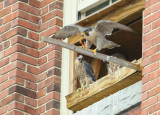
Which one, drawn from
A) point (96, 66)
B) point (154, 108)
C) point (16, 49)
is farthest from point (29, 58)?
point (154, 108)

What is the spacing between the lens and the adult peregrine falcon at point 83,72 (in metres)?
11.5

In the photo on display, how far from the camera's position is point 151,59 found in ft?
33.1

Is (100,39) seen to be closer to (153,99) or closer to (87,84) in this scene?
(87,84)

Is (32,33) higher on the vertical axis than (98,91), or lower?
higher

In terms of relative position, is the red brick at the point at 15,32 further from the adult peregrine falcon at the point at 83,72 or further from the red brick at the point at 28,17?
the adult peregrine falcon at the point at 83,72

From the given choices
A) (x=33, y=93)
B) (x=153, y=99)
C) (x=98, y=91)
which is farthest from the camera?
(x=33, y=93)

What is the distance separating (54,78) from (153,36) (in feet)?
5.32

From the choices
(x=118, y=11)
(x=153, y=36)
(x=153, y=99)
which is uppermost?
(x=118, y=11)

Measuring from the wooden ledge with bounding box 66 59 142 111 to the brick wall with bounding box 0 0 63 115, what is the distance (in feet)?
0.92

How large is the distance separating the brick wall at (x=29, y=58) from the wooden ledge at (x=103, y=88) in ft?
0.92

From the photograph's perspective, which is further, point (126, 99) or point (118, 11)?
point (118, 11)

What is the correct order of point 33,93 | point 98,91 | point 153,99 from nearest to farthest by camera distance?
point 153,99 < point 98,91 < point 33,93

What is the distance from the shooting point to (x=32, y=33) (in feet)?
38.5

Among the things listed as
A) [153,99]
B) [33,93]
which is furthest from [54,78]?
[153,99]
